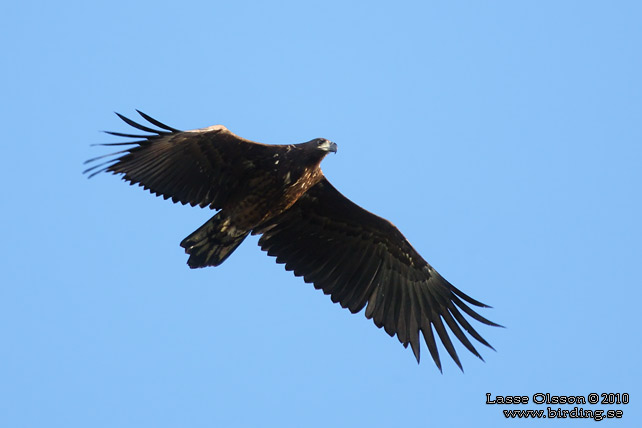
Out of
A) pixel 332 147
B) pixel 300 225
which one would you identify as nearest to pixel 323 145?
pixel 332 147

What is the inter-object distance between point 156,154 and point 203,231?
116 centimetres

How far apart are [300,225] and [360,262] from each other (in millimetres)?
938

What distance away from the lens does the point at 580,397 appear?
403 inches

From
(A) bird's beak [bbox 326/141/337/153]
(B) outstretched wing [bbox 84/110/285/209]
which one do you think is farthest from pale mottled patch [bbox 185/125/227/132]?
(A) bird's beak [bbox 326/141/337/153]

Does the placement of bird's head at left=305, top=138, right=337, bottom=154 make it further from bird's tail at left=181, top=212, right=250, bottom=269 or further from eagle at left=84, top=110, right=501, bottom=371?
bird's tail at left=181, top=212, right=250, bottom=269

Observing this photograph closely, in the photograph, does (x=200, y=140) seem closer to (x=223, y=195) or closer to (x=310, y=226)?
(x=223, y=195)

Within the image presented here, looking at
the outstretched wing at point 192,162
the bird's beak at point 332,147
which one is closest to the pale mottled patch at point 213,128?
the outstretched wing at point 192,162

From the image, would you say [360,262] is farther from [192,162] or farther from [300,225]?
[192,162]

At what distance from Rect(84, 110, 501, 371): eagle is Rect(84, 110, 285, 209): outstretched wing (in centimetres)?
1

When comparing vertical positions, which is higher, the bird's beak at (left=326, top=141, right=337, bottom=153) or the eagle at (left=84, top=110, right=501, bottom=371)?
the bird's beak at (left=326, top=141, right=337, bottom=153)

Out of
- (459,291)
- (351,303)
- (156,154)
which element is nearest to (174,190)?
(156,154)

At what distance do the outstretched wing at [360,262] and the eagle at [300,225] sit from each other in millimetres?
13

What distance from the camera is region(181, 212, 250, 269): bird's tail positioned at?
10820mm

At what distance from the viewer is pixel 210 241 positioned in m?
10.9
